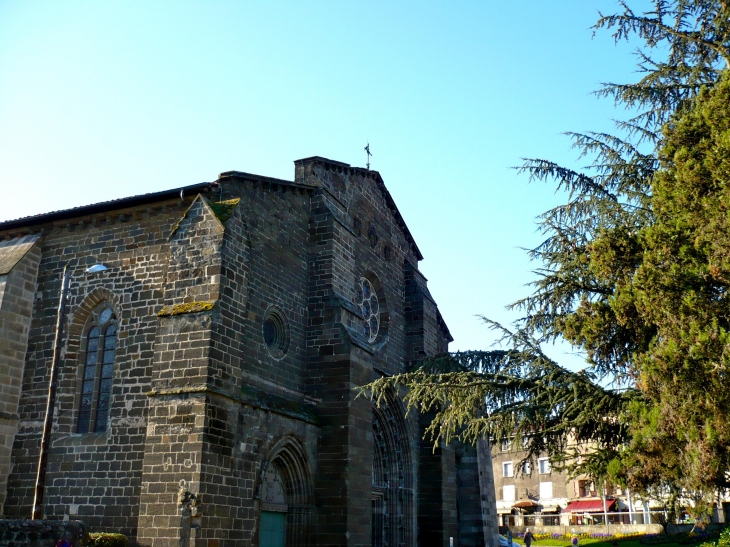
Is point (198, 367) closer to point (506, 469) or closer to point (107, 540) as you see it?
point (107, 540)

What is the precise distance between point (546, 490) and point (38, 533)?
43.3 m

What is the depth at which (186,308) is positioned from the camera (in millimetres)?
12641

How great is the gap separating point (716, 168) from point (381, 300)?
461 inches

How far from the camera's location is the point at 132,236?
1438 centimetres

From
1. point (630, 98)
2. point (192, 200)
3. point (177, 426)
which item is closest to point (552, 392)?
point (630, 98)

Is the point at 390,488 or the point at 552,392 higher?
the point at 552,392

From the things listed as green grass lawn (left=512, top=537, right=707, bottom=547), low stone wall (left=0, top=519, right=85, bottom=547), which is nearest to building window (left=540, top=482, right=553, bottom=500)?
green grass lawn (left=512, top=537, right=707, bottom=547)

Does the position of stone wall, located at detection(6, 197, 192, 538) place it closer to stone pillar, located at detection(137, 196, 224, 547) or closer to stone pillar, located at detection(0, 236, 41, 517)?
stone pillar, located at detection(0, 236, 41, 517)

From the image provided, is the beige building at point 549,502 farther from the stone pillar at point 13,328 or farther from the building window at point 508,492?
the stone pillar at point 13,328

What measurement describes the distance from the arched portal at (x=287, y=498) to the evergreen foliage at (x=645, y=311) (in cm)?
254

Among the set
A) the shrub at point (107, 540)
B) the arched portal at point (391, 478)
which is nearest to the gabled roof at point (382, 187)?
the arched portal at point (391, 478)

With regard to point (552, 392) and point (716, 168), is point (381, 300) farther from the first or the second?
point (716, 168)

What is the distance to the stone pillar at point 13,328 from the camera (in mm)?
13844

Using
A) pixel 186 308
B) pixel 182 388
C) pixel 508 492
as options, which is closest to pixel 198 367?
pixel 182 388
